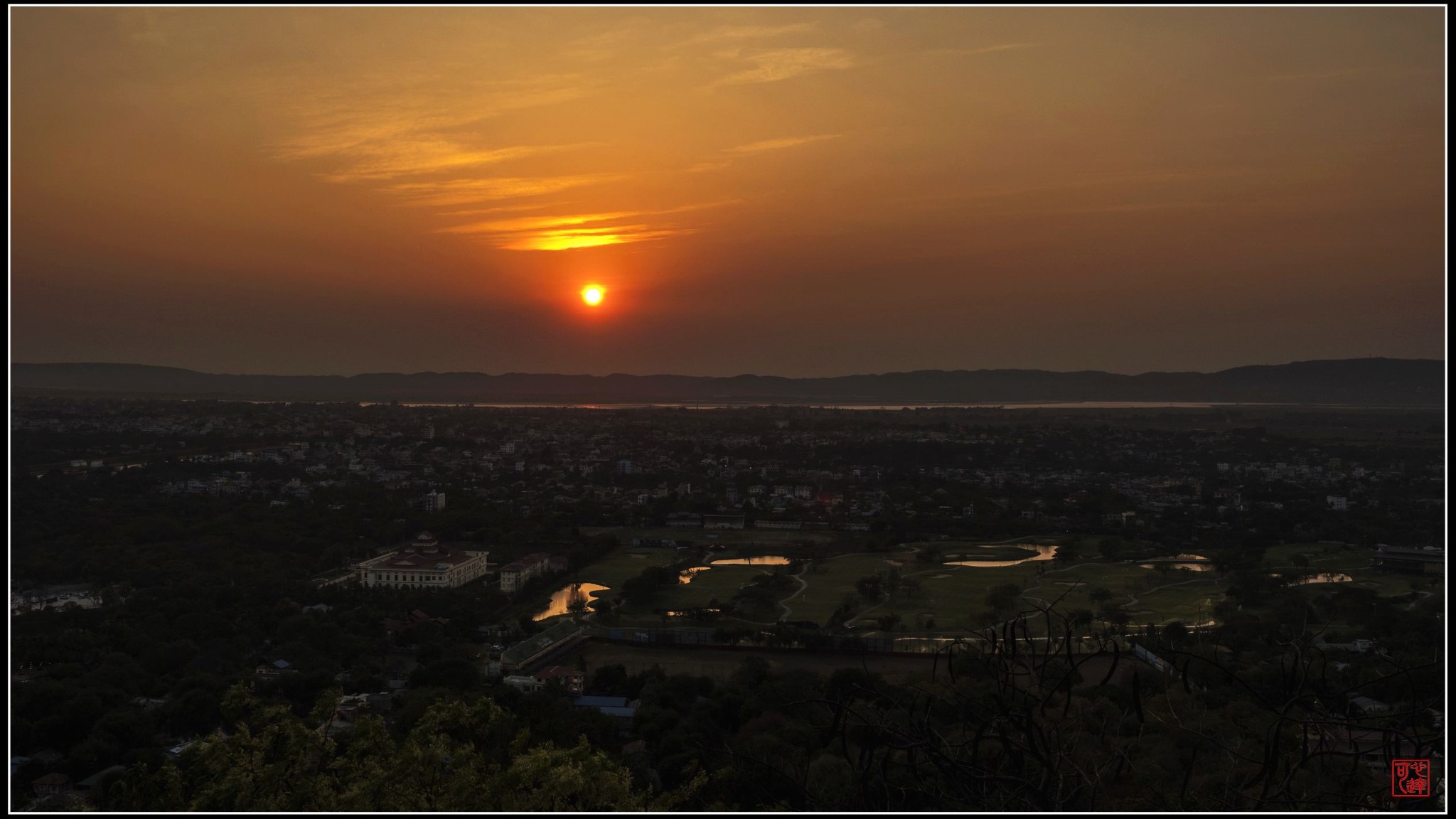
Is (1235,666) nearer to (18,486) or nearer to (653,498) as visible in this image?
(653,498)

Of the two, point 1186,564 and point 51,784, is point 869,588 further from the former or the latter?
point 51,784

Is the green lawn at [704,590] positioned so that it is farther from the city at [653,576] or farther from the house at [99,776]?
the house at [99,776]

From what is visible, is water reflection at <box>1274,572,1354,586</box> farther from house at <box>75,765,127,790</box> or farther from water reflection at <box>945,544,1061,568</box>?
house at <box>75,765,127,790</box>

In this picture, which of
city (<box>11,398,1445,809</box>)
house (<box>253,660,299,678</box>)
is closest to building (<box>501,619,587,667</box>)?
city (<box>11,398,1445,809</box>)

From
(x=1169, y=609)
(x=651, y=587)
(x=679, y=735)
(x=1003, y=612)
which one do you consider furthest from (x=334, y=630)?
(x=1169, y=609)

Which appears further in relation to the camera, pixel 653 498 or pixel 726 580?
pixel 653 498

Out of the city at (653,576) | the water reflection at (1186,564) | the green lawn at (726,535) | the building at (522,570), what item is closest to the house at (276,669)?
the city at (653,576)

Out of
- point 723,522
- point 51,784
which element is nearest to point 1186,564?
point 723,522
